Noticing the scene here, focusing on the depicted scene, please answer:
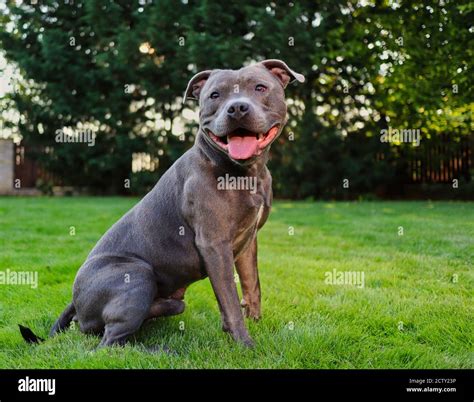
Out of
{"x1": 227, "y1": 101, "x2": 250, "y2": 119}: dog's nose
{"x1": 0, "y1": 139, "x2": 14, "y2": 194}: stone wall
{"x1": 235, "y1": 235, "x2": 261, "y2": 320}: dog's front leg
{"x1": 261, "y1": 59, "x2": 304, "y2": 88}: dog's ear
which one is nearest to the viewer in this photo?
{"x1": 227, "y1": 101, "x2": 250, "y2": 119}: dog's nose

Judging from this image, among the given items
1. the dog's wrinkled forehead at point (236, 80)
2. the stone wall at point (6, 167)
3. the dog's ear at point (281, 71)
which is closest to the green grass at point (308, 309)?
the dog's wrinkled forehead at point (236, 80)

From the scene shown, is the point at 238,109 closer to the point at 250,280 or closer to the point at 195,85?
the point at 195,85

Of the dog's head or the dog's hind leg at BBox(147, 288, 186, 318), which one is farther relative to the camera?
the dog's hind leg at BBox(147, 288, 186, 318)

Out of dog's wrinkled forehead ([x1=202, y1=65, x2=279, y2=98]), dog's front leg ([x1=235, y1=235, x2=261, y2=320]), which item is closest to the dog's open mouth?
dog's wrinkled forehead ([x1=202, y1=65, x2=279, y2=98])

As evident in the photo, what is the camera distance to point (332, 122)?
14.3 meters

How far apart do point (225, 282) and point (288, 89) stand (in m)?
12.1

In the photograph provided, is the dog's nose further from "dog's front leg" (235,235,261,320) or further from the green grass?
the green grass

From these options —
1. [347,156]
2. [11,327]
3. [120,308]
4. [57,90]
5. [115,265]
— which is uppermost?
[57,90]

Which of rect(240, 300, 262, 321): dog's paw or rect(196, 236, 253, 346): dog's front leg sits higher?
rect(196, 236, 253, 346): dog's front leg

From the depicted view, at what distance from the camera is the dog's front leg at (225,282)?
9.64ft

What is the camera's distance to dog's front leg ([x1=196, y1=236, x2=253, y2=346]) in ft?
9.64
